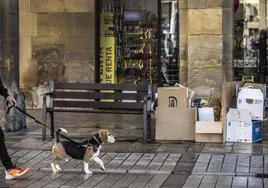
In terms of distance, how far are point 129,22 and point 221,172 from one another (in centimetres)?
814

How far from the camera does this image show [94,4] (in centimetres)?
1585

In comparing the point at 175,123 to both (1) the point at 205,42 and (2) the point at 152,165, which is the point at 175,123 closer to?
(2) the point at 152,165

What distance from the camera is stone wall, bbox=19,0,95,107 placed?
615 inches

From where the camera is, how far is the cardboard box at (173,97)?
10922mm

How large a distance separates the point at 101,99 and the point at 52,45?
445 centimetres

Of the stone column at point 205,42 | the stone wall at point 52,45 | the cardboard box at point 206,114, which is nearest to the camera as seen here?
the cardboard box at point 206,114

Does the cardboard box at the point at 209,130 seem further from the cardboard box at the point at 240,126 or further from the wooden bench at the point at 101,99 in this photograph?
the wooden bench at the point at 101,99

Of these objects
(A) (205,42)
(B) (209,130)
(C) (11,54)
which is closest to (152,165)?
(B) (209,130)

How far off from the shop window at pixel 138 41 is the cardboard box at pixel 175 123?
16.7 feet

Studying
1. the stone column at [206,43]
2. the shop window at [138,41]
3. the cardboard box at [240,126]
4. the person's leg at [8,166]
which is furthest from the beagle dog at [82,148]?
the shop window at [138,41]

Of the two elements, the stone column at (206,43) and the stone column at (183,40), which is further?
the stone column at (183,40)

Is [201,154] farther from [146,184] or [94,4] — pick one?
[94,4]

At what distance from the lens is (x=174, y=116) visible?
35.8 feet

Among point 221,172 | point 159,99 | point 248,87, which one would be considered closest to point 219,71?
point 248,87
